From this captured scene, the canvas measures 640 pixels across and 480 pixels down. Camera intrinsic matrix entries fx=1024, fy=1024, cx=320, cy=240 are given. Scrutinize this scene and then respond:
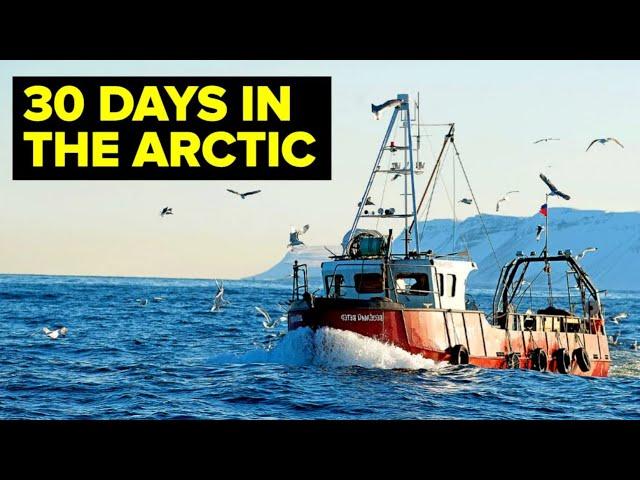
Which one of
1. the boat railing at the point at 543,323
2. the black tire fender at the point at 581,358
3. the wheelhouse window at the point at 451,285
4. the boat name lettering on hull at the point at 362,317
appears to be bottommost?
the black tire fender at the point at 581,358

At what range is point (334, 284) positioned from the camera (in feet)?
109

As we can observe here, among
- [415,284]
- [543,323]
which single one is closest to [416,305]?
[415,284]

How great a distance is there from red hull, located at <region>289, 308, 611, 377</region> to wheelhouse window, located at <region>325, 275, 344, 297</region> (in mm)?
2150

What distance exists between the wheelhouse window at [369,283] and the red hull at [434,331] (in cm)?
242

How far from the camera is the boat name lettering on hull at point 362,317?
29.4 metres

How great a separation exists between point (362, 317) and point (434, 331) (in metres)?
2.54

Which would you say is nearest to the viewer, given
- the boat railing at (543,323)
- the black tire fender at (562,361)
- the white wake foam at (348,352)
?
the white wake foam at (348,352)

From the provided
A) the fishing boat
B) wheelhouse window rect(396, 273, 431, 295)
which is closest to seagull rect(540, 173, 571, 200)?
the fishing boat

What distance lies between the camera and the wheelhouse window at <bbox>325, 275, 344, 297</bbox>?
1302 inches

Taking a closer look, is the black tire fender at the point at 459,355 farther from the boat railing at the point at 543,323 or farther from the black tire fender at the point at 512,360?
the boat railing at the point at 543,323

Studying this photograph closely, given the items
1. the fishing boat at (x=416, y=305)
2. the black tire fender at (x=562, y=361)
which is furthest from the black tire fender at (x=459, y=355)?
the black tire fender at (x=562, y=361)

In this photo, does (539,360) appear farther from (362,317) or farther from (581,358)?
(362,317)
